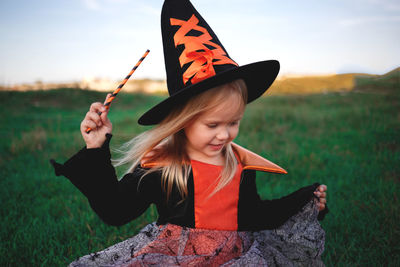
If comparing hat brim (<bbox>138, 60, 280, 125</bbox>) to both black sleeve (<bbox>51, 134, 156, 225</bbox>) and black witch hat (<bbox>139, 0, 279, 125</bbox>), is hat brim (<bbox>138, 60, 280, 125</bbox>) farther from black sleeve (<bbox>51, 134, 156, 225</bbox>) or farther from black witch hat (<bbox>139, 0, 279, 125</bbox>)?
black sleeve (<bbox>51, 134, 156, 225</bbox>)

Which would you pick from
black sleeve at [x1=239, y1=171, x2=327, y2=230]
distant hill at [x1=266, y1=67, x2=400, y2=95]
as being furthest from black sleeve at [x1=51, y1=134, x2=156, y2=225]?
distant hill at [x1=266, y1=67, x2=400, y2=95]

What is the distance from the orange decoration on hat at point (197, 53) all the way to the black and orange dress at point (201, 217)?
24.4 inches

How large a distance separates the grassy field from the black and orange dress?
65 centimetres

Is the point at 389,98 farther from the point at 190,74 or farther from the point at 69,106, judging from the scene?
the point at 69,106

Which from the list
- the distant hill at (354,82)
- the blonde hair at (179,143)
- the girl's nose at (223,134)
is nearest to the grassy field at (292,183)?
the distant hill at (354,82)

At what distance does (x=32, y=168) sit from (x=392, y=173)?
17.6 feet

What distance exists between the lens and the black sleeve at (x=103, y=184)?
1532 millimetres

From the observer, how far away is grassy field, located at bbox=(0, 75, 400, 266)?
252 centimetres

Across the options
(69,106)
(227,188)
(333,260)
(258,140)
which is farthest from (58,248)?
(69,106)

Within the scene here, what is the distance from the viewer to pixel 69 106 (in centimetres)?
1357

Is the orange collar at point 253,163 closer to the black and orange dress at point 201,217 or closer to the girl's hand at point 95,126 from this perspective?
the black and orange dress at point 201,217

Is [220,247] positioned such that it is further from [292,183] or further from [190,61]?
[292,183]

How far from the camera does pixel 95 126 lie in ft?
5.10

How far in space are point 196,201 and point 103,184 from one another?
61cm
